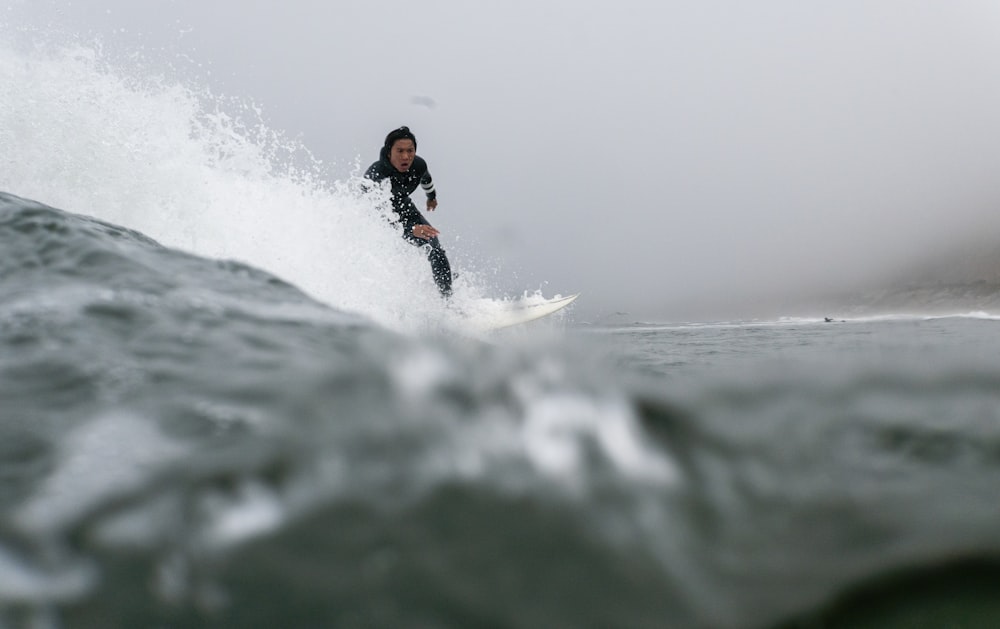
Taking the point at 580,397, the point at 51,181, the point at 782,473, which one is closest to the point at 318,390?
the point at 580,397

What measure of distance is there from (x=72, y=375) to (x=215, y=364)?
37 centimetres

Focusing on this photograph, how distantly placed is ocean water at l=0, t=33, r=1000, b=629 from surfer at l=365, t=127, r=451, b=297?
5.27 meters

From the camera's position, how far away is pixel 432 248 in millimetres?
7734

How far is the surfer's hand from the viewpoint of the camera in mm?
7035

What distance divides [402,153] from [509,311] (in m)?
3.16

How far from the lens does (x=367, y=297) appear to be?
A: 23.1 feet

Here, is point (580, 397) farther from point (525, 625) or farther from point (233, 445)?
point (233, 445)

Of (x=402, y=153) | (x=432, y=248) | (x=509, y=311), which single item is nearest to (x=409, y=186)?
(x=402, y=153)

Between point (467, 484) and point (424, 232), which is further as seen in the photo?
point (424, 232)

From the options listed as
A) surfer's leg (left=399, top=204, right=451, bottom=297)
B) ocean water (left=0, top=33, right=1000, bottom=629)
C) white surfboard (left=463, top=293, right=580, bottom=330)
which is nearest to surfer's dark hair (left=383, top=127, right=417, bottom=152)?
surfer's leg (left=399, top=204, right=451, bottom=297)

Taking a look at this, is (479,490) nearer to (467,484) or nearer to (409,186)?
(467,484)

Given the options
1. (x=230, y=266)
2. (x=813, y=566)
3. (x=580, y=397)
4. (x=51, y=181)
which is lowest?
(x=813, y=566)

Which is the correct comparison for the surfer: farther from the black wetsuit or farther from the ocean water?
the ocean water

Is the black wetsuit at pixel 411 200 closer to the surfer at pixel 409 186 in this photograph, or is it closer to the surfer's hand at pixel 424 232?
the surfer at pixel 409 186
